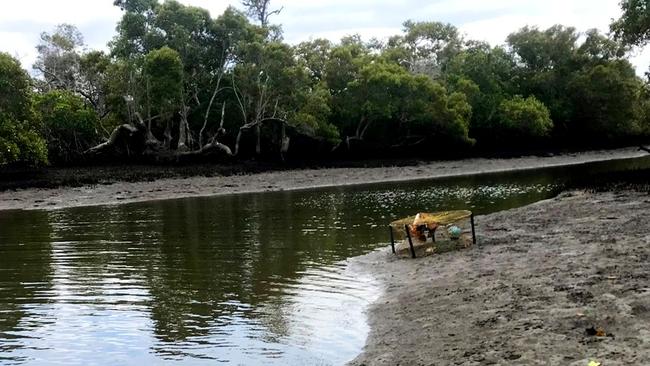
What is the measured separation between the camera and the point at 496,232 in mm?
15531

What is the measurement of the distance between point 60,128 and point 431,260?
36610mm

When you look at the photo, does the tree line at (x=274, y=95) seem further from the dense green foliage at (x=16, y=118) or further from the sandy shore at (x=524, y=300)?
the sandy shore at (x=524, y=300)

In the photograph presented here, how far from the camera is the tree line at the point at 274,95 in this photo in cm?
4197

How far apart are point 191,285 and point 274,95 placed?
36.0 metres

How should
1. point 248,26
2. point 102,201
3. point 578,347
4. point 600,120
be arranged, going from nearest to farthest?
point 578,347 → point 102,201 → point 248,26 → point 600,120

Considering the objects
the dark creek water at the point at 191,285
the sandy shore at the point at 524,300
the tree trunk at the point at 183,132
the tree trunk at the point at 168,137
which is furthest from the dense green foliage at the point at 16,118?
the sandy shore at the point at 524,300

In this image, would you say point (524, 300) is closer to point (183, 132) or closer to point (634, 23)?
point (634, 23)

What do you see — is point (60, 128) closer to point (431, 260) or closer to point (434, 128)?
point (434, 128)

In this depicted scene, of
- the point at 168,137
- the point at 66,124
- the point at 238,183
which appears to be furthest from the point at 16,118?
the point at 238,183

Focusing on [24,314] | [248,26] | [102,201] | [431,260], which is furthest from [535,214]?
[248,26]

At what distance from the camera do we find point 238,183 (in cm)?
3794

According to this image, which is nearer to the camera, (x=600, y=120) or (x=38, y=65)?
(x=38, y=65)

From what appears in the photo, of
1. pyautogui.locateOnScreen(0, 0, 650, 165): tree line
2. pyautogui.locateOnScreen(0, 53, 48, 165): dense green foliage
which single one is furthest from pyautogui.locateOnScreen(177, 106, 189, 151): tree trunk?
pyautogui.locateOnScreen(0, 53, 48, 165): dense green foliage

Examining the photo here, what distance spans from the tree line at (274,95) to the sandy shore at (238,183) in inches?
158
